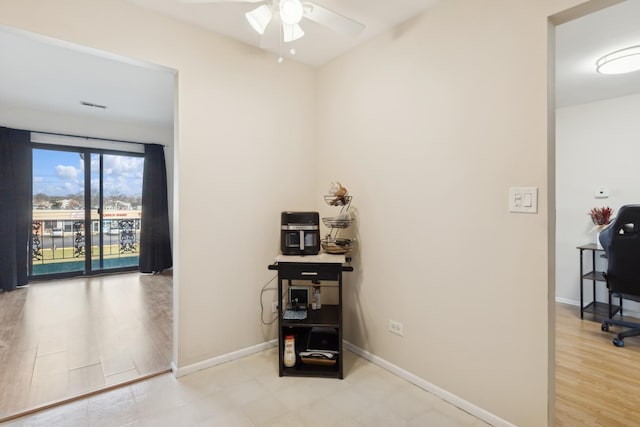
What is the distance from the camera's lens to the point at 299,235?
234 centimetres

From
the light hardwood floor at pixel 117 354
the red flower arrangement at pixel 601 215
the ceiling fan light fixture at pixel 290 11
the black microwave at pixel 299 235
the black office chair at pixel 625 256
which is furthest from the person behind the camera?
the red flower arrangement at pixel 601 215

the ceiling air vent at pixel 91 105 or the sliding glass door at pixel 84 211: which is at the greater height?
the ceiling air vent at pixel 91 105

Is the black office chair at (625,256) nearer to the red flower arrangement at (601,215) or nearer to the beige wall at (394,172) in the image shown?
the red flower arrangement at (601,215)

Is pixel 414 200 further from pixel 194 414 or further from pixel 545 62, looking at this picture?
pixel 194 414

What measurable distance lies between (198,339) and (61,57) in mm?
2839

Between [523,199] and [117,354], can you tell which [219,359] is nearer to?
[117,354]

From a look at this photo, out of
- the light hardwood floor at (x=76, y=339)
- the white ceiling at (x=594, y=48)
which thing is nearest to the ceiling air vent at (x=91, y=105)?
the light hardwood floor at (x=76, y=339)

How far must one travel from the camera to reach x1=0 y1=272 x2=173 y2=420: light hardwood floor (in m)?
2.04

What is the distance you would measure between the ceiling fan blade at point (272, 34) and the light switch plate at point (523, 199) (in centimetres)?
152

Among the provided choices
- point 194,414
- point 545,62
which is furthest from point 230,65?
point 194,414

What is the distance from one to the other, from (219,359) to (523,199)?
2.25 m

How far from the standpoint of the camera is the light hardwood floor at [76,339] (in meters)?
2.04

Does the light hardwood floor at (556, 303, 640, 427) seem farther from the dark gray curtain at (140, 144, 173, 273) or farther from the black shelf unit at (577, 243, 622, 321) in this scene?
the dark gray curtain at (140, 144, 173, 273)

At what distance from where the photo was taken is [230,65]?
235 cm
